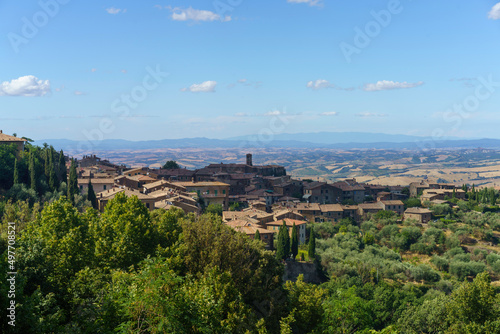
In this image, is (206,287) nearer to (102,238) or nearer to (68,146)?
(102,238)

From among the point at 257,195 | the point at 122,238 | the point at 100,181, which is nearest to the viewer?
the point at 122,238

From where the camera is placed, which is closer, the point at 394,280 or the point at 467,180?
the point at 394,280

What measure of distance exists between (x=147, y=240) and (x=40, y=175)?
28.0m

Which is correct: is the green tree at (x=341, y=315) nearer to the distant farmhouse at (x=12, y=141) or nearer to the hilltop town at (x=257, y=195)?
the hilltop town at (x=257, y=195)

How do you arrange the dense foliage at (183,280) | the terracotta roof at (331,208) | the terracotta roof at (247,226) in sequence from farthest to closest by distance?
the terracotta roof at (331,208) < the terracotta roof at (247,226) < the dense foliage at (183,280)

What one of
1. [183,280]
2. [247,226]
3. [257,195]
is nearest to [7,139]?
[247,226]

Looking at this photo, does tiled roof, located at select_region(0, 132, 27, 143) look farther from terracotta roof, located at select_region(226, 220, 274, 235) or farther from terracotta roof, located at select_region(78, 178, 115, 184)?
terracotta roof, located at select_region(226, 220, 274, 235)

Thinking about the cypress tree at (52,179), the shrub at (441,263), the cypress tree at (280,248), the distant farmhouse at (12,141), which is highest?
the distant farmhouse at (12,141)

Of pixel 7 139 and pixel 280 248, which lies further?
pixel 7 139

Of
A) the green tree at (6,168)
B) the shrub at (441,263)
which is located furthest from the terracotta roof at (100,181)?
the shrub at (441,263)

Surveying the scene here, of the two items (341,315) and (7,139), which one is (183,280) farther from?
(7,139)

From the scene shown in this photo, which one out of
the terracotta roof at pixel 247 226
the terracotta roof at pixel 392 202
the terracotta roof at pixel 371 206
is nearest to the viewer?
the terracotta roof at pixel 247 226

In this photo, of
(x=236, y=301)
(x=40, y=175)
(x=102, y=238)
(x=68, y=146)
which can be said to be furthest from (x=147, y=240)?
(x=68, y=146)

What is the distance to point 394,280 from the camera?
142 ft
